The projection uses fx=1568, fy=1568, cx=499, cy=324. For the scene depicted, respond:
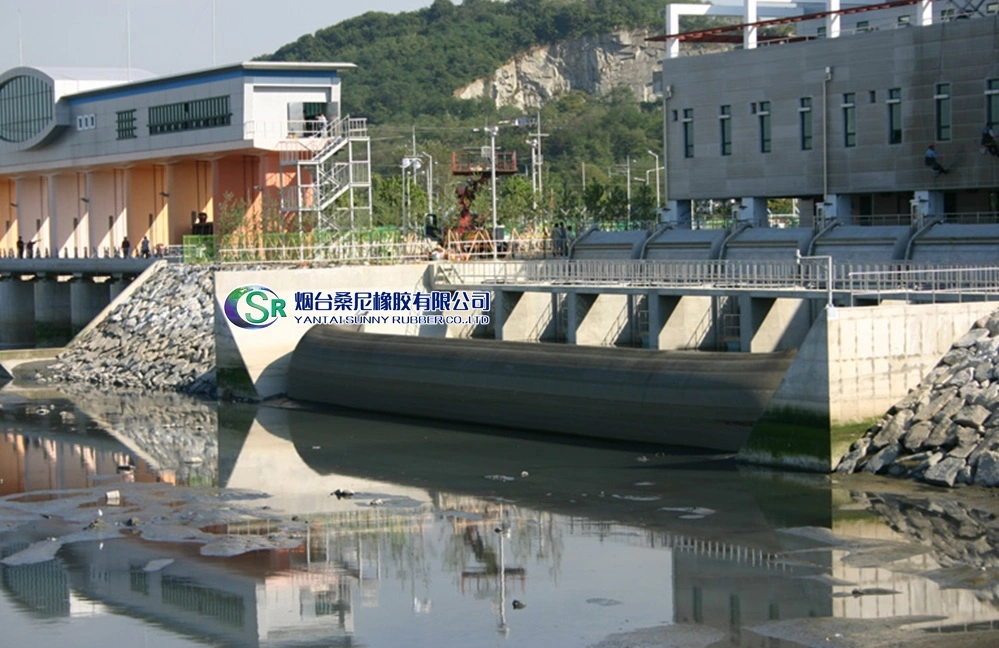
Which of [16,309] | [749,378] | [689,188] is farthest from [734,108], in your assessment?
[16,309]

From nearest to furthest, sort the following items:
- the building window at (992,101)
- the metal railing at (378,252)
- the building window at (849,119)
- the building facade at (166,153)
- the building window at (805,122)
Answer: the building window at (992,101) → the building window at (849,119) → the building window at (805,122) → the metal railing at (378,252) → the building facade at (166,153)

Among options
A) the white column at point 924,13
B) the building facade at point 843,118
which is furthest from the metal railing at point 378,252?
the white column at point 924,13

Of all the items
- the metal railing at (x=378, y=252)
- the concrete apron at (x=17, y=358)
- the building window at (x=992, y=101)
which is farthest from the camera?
the concrete apron at (x=17, y=358)

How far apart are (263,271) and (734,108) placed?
17.7 meters

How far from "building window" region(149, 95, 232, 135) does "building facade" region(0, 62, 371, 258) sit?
63 millimetres

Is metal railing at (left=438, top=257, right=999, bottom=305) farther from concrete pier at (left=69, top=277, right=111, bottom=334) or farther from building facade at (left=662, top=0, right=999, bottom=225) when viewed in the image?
concrete pier at (left=69, top=277, right=111, bottom=334)

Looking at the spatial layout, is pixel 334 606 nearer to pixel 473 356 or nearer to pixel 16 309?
pixel 473 356

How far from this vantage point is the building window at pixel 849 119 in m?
51.3

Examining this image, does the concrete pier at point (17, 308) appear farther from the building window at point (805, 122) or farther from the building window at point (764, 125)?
the building window at point (805, 122)

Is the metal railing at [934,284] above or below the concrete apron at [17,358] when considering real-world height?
above

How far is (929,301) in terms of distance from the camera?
1528 inches

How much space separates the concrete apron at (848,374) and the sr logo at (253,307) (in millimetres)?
21050

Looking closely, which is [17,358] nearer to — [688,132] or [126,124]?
[126,124]

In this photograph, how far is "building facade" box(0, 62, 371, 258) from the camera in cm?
6788
